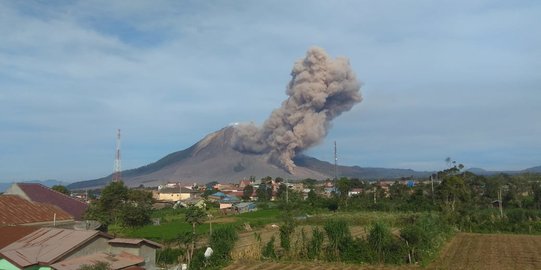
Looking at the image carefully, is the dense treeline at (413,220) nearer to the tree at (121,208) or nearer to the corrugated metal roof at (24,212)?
the tree at (121,208)

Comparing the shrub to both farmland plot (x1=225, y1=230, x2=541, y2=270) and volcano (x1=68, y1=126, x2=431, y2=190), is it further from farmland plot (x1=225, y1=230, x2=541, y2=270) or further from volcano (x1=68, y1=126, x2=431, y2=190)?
volcano (x1=68, y1=126, x2=431, y2=190)

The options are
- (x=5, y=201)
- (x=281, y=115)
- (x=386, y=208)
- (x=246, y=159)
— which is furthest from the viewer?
(x=246, y=159)

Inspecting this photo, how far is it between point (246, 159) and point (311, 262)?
436ft

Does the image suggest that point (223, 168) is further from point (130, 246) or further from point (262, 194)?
point (130, 246)

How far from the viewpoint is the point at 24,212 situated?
79.5ft

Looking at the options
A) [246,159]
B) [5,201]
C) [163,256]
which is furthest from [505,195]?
[246,159]

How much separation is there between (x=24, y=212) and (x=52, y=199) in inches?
200

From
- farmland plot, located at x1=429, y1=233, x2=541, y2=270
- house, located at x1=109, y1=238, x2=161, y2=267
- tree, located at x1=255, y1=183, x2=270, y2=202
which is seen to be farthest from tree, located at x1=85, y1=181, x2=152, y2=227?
tree, located at x1=255, y1=183, x2=270, y2=202

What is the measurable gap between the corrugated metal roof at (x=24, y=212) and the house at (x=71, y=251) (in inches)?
243

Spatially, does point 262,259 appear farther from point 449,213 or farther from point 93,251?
point 449,213

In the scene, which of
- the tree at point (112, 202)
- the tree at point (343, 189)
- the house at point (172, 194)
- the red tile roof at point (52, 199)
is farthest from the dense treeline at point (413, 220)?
the house at point (172, 194)

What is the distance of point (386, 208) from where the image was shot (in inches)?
1972

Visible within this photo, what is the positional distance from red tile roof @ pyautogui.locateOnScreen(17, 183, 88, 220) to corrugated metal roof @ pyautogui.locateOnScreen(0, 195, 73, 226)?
2.00 meters

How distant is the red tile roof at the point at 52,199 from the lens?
28859 mm
